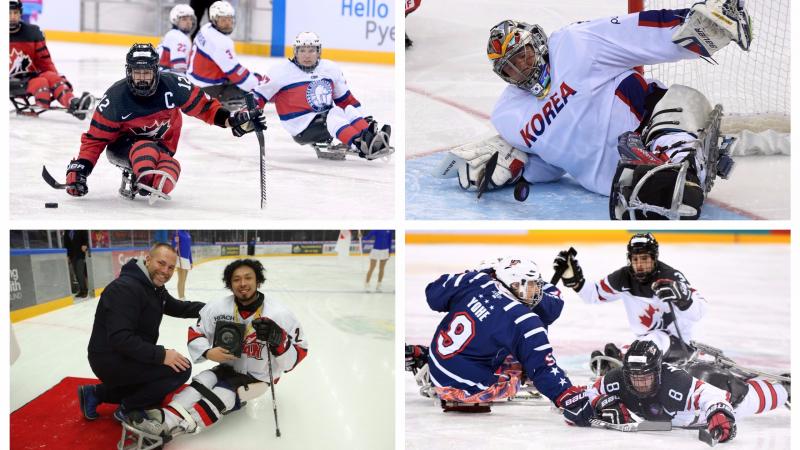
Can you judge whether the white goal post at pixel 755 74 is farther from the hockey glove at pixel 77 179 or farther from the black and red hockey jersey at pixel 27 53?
the black and red hockey jersey at pixel 27 53

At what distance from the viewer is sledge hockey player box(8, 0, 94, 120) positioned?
3025 millimetres

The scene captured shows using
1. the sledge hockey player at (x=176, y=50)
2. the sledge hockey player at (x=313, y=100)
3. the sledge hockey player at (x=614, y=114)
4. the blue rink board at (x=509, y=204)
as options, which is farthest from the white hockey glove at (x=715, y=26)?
the sledge hockey player at (x=176, y=50)

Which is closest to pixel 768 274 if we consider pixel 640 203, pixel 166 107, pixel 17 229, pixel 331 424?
pixel 640 203

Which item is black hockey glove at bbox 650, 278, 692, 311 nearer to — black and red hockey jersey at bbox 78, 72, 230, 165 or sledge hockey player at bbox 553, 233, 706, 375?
sledge hockey player at bbox 553, 233, 706, 375

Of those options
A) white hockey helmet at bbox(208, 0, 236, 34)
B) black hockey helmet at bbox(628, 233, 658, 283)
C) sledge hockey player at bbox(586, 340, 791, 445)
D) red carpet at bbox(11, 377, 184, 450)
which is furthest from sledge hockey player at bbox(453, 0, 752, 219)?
white hockey helmet at bbox(208, 0, 236, 34)

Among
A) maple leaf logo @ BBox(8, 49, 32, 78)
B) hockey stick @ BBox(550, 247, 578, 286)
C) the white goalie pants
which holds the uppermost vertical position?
maple leaf logo @ BBox(8, 49, 32, 78)

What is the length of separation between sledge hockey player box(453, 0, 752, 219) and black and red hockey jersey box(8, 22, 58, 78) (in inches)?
70.6

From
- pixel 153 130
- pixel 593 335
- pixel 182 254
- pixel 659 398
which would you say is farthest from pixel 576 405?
pixel 153 130

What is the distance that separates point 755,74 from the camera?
2.52 m

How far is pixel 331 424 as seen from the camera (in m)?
2.15

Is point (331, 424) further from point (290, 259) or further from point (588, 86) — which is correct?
point (588, 86)

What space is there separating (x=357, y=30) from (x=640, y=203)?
209 centimetres

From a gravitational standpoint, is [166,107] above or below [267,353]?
above

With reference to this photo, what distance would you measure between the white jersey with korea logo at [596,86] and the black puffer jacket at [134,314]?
3.44 ft
